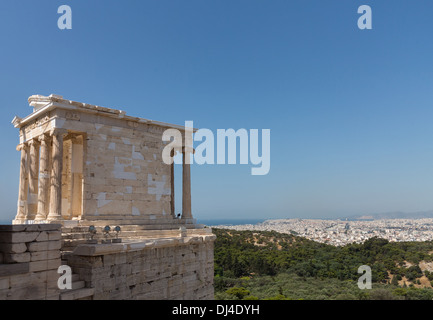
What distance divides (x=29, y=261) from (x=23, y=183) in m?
10.9

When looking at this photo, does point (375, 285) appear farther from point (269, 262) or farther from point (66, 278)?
point (66, 278)

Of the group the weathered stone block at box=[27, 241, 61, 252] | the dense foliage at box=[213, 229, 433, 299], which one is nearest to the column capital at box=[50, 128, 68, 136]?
the weathered stone block at box=[27, 241, 61, 252]

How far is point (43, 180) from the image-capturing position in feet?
52.0

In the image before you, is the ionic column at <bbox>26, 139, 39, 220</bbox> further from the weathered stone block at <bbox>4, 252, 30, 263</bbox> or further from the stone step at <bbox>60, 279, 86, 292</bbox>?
the weathered stone block at <bbox>4, 252, 30, 263</bbox>

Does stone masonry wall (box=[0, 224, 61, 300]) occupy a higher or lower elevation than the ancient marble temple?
lower

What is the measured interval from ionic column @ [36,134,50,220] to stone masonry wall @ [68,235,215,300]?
18.5 ft

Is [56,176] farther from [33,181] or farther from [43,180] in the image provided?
[33,181]

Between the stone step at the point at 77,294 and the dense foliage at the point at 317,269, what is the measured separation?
759 inches

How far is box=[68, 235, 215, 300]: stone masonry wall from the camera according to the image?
1065cm

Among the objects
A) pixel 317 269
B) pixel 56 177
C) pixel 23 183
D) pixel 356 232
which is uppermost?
pixel 56 177

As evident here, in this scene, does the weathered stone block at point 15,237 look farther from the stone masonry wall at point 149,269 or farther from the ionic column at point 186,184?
the ionic column at point 186,184

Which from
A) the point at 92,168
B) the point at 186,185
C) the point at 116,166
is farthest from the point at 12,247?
the point at 186,185
